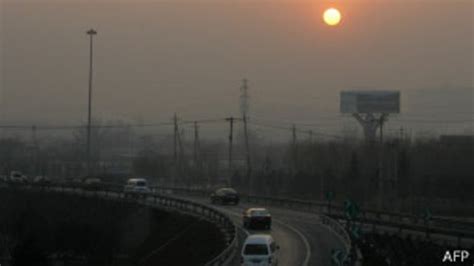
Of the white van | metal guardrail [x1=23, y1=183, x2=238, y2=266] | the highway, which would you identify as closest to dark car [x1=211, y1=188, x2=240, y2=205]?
metal guardrail [x1=23, y1=183, x2=238, y2=266]

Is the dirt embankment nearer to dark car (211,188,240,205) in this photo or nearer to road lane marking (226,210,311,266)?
road lane marking (226,210,311,266)

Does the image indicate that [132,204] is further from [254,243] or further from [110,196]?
[254,243]

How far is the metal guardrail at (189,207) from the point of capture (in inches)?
1374

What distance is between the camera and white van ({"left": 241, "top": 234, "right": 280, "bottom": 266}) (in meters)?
32.0

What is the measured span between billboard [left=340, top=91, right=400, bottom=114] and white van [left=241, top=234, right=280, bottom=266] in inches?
3155

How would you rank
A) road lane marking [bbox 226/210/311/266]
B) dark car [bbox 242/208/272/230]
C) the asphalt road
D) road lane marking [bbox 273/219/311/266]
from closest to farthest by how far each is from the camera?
road lane marking [bbox 273/219/311/266], road lane marking [bbox 226/210/311/266], the asphalt road, dark car [bbox 242/208/272/230]

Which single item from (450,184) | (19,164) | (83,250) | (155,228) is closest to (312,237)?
(155,228)

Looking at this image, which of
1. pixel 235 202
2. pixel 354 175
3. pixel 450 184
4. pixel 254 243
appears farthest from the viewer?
pixel 354 175

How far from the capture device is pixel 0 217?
260ft

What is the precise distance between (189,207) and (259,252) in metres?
32.0

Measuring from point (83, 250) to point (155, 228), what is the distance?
256 inches

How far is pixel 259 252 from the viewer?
32.3m

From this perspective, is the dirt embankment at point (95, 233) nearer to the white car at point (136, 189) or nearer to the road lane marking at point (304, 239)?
the white car at point (136, 189)

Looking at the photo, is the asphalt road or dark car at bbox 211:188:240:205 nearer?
the asphalt road
